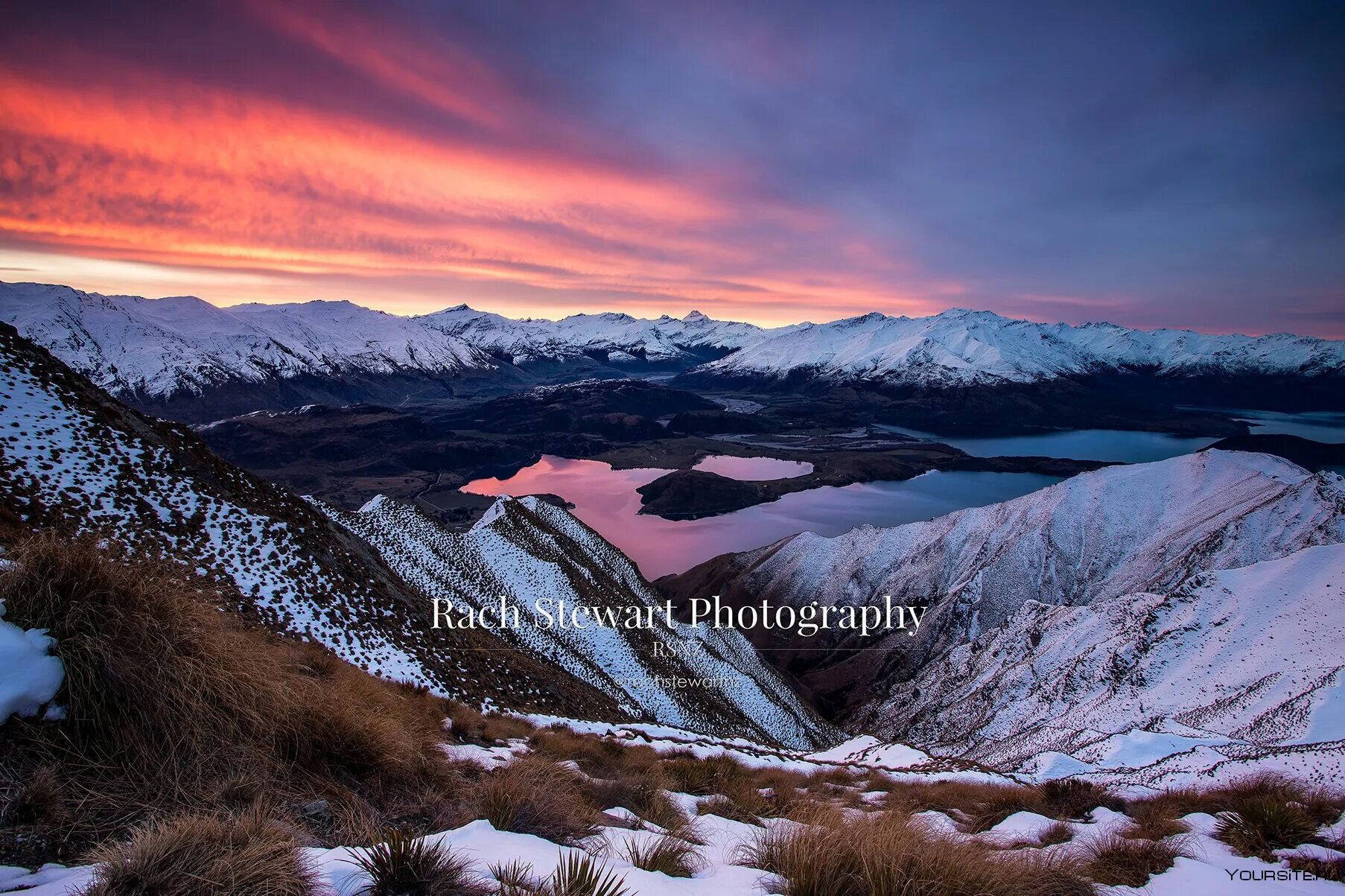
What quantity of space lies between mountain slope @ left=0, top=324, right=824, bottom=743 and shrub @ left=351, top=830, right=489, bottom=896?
10.9m

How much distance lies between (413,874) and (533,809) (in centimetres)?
142

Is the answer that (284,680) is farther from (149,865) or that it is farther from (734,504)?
(734,504)

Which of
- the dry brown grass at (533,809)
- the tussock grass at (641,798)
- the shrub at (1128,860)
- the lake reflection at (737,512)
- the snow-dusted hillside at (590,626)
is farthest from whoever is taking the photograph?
the lake reflection at (737,512)

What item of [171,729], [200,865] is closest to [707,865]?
[200,865]

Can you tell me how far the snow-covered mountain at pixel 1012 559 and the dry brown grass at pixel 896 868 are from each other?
3932 cm

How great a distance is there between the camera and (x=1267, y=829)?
511cm

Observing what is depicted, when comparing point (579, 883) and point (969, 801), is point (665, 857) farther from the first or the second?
point (969, 801)

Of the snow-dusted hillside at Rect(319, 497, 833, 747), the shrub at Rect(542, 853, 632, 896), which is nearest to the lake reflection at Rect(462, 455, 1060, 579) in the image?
the snow-dusted hillside at Rect(319, 497, 833, 747)

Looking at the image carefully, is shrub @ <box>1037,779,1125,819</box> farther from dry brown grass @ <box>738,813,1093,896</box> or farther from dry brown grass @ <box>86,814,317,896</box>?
dry brown grass @ <box>86,814,317,896</box>

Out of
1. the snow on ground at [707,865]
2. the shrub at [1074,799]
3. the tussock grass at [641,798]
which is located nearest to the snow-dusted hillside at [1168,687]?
the shrub at [1074,799]

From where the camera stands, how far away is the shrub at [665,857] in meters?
3.48

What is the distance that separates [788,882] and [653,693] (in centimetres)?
2656

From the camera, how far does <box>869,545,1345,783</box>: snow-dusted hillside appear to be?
15695 mm

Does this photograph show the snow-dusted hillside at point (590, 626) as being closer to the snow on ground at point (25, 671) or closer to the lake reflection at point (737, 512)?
the snow on ground at point (25, 671)
